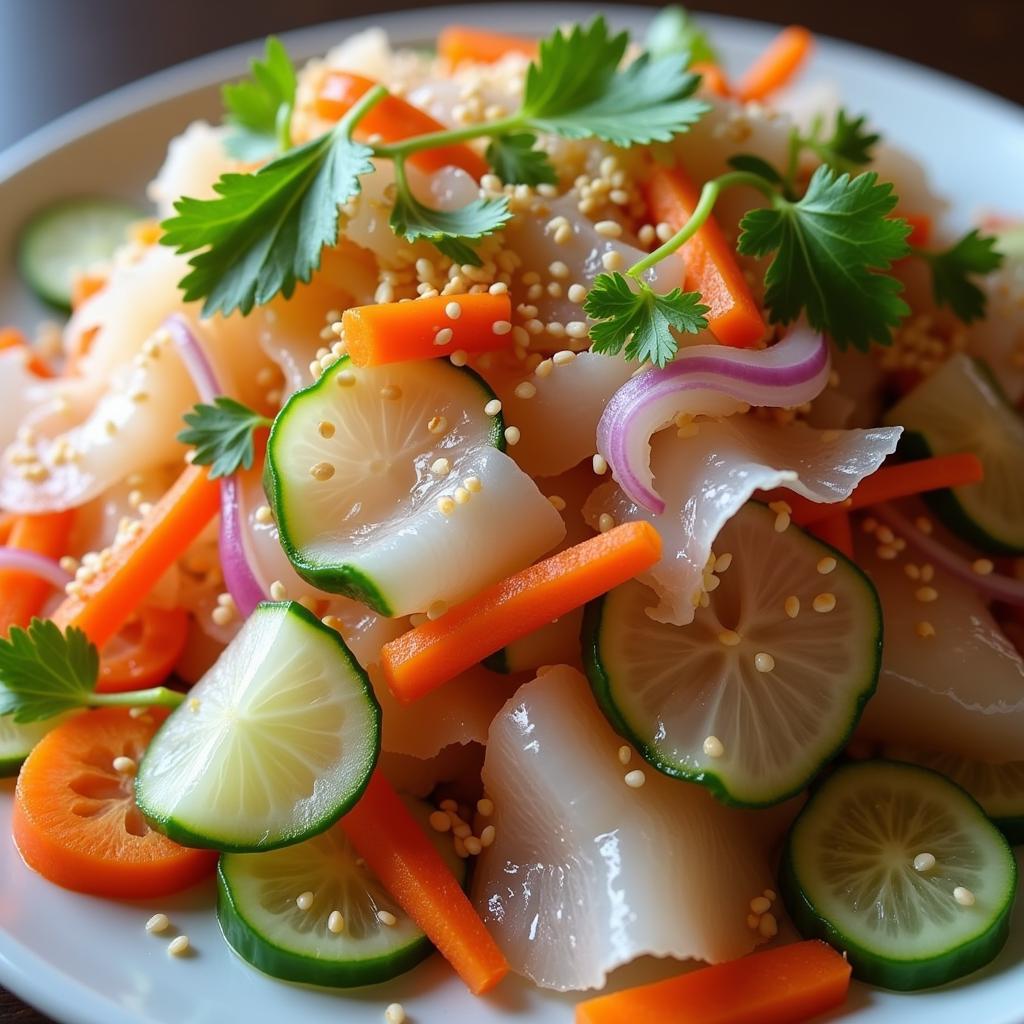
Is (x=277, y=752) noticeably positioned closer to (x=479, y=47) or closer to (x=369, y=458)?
(x=369, y=458)

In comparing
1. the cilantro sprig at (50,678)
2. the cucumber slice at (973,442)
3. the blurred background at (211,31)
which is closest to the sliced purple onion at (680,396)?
the cucumber slice at (973,442)

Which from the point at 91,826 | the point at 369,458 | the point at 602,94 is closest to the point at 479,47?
the point at 602,94

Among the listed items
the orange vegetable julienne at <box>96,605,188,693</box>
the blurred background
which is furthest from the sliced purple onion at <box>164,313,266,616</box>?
the blurred background

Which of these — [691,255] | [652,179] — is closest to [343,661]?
[691,255]

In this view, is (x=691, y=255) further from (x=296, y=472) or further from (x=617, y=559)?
(x=296, y=472)

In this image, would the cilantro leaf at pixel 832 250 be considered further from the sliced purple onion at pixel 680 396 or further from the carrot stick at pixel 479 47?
the carrot stick at pixel 479 47

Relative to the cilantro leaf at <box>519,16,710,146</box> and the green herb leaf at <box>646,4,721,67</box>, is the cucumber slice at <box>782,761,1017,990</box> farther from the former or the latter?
the green herb leaf at <box>646,4,721,67</box>
